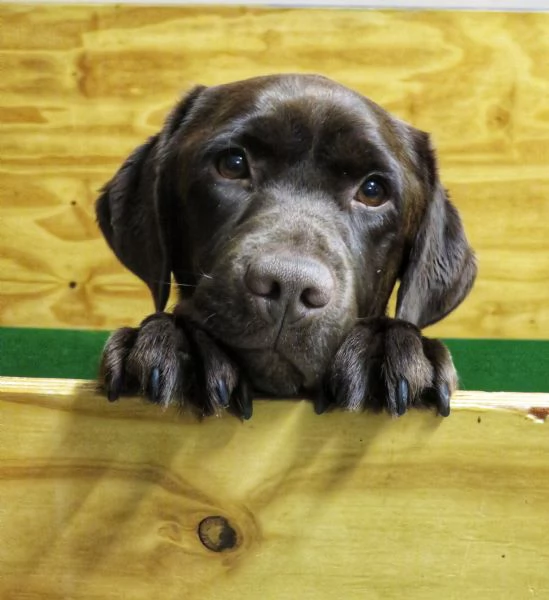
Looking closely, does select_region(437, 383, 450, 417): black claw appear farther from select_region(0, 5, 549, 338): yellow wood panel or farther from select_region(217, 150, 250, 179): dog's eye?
select_region(0, 5, 549, 338): yellow wood panel

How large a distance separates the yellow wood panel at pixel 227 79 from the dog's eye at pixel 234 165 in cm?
104

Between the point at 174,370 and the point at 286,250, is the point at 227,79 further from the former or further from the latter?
the point at 174,370

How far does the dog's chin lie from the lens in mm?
1465

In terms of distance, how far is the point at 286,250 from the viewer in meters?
1.47

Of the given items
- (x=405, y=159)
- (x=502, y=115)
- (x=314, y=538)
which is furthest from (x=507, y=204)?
Answer: (x=314, y=538)

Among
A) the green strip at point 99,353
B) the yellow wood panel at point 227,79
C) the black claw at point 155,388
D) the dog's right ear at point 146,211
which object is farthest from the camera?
the green strip at point 99,353

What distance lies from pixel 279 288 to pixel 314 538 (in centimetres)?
45

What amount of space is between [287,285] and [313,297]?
0.07m

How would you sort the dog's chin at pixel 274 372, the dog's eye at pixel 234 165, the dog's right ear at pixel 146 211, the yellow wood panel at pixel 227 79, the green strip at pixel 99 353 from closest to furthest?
the dog's chin at pixel 274 372 → the dog's eye at pixel 234 165 → the dog's right ear at pixel 146 211 → the yellow wood panel at pixel 227 79 → the green strip at pixel 99 353

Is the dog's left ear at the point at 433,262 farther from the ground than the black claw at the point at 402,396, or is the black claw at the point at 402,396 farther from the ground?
the black claw at the point at 402,396

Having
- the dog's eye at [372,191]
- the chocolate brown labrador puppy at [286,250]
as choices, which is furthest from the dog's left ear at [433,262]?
the dog's eye at [372,191]

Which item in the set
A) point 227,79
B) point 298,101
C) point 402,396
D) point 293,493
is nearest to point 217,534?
point 293,493

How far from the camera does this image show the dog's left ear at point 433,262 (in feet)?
7.07

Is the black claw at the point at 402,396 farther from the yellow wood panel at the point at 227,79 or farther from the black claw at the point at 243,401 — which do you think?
the yellow wood panel at the point at 227,79
